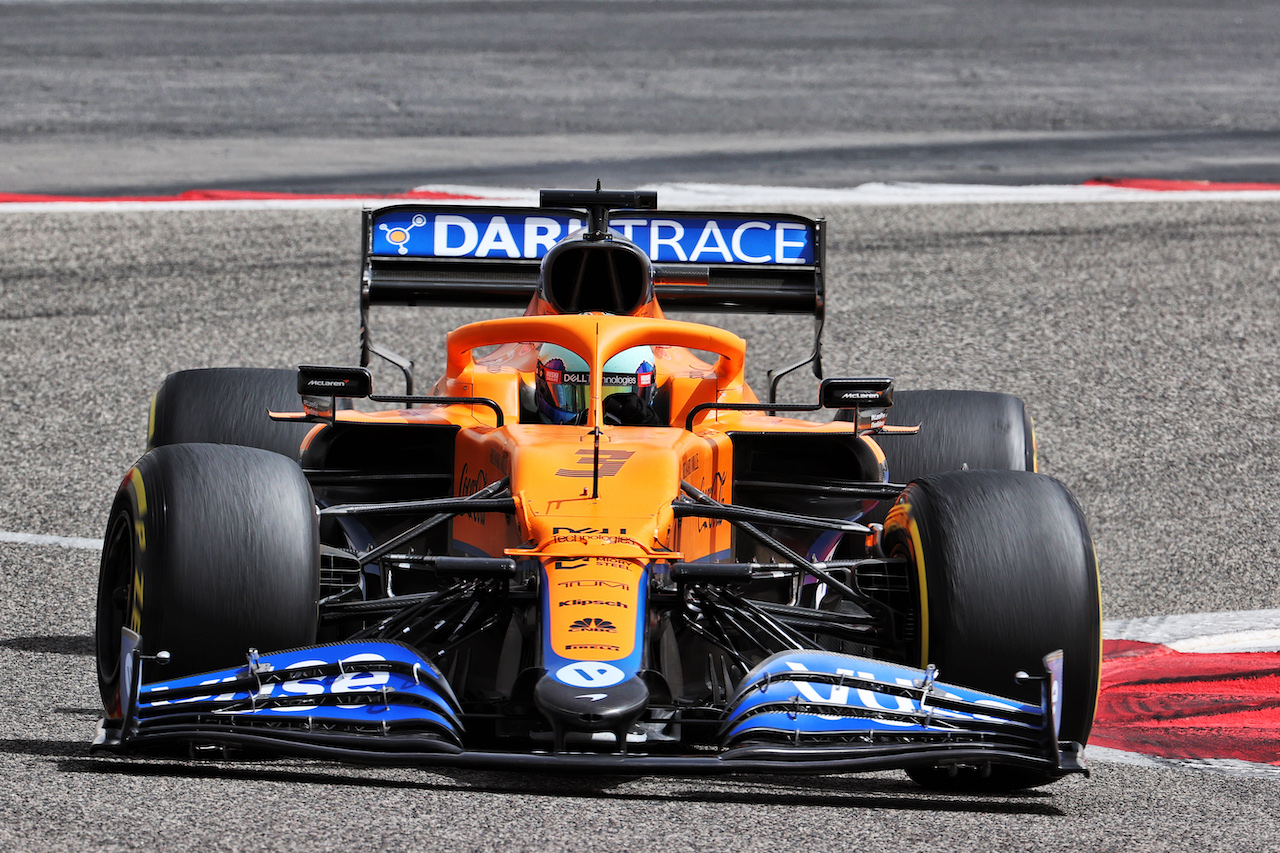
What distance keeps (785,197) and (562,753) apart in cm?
1054

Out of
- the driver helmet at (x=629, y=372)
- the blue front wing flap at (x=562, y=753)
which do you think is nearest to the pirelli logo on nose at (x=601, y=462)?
the driver helmet at (x=629, y=372)

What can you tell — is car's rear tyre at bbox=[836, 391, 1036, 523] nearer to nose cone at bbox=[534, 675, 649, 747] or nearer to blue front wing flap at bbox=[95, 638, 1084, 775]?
blue front wing flap at bbox=[95, 638, 1084, 775]

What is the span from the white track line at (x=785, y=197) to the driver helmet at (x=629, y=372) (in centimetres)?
743

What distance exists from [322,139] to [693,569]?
42.5 ft

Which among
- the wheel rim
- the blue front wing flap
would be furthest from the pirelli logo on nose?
the wheel rim

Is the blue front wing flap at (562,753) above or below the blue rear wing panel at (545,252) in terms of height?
below

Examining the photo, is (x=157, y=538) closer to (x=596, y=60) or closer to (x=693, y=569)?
(x=693, y=569)

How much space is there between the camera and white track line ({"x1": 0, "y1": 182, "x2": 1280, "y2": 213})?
14211 mm

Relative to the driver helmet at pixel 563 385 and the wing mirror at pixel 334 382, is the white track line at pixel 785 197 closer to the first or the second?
the driver helmet at pixel 563 385

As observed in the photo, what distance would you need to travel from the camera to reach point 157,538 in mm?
4848

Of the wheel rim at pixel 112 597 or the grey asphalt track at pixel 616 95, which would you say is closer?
the wheel rim at pixel 112 597

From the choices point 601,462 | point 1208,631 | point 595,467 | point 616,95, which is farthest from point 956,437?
point 616,95

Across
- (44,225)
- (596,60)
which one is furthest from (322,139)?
(596,60)

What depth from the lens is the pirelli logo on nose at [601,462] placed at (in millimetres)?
5457
